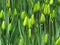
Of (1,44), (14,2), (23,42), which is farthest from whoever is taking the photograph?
(14,2)

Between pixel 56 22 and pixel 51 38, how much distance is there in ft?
0.85

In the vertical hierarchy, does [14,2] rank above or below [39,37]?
above

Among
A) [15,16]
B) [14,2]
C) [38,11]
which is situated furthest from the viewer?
[14,2]

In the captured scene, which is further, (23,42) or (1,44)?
(1,44)

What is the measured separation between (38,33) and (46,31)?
97mm

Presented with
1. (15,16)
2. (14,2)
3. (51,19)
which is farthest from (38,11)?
(14,2)

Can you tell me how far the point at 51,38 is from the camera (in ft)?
4.32

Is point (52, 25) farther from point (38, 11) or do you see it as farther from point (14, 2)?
point (14, 2)

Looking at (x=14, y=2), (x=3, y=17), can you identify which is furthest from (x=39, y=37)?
(x=14, y=2)

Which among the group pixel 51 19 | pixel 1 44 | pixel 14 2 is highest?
pixel 14 2

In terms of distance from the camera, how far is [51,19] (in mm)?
1496

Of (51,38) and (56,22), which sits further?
(56,22)

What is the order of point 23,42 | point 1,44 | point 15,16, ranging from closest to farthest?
point 23,42, point 1,44, point 15,16

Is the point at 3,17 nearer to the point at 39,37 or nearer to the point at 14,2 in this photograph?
the point at 39,37
